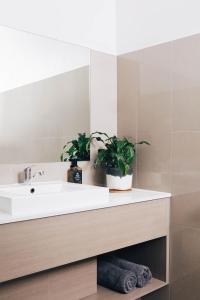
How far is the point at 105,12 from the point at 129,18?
18 centimetres

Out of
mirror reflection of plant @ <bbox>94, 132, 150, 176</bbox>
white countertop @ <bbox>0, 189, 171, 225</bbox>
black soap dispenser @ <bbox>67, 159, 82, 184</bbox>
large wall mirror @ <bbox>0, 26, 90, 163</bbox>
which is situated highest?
large wall mirror @ <bbox>0, 26, 90, 163</bbox>

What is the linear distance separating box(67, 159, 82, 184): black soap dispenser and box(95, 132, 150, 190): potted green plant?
17 cm

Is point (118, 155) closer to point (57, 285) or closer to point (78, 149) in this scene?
point (78, 149)

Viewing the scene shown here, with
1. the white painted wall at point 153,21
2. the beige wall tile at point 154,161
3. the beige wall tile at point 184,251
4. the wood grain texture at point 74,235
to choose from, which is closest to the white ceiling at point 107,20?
the white painted wall at point 153,21

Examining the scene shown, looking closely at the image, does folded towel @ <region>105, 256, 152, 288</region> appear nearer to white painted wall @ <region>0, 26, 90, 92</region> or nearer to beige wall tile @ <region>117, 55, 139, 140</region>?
beige wall tile @ <region>117, 55, 139, 140</region>

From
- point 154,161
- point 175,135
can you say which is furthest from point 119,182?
point 175,135

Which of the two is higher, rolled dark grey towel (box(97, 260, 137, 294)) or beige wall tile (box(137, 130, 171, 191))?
beige wall tile (box(137, 130, 171, 191))

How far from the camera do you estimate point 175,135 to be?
2.17 metres

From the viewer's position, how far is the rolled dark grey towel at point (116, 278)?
2.04 m

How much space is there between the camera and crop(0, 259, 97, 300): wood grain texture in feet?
5.63

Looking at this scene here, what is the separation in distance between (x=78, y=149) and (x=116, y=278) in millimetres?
869

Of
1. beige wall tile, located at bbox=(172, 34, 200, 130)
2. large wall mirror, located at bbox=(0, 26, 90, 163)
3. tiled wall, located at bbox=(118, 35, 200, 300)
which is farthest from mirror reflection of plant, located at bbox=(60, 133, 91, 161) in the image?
beige wall tile, located at bbox=(172, 34, 200, 130)

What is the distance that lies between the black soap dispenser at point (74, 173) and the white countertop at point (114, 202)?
0.84 feet

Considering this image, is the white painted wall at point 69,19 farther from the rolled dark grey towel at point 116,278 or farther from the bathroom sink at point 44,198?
the rolled dark grey towel at point 116,278
